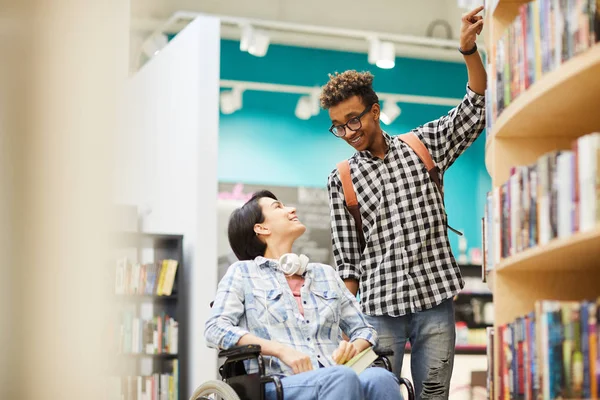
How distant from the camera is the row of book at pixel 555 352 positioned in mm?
1226

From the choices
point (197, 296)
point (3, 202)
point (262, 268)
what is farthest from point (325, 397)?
point (197, 296)

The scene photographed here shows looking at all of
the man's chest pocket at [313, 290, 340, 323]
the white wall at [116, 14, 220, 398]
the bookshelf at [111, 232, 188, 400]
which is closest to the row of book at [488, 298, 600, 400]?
the man's chest pocket at [313, 290, 340, 323]

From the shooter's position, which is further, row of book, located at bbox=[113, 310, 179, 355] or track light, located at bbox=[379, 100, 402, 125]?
track light, located at bbox=[379, 100, 402, 125]

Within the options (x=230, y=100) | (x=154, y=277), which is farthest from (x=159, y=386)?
(x=230, y=100)

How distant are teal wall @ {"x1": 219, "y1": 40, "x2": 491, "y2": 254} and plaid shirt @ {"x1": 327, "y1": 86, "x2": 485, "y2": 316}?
210 inches

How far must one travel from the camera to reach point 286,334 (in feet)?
7.80

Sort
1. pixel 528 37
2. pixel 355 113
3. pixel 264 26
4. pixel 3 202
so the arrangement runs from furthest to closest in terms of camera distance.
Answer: pixel 264 26 < pixel 355 113 < pixel 528 37 < pixel 3 202

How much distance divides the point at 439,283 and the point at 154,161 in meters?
4.10

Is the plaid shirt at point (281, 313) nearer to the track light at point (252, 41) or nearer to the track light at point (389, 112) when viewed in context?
the track light at point (252, 41)

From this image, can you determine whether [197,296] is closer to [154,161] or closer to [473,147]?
[154,161]

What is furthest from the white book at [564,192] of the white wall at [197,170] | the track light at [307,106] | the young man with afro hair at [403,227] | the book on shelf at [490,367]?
the track light at [307,106]

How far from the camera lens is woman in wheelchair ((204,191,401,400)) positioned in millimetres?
2107

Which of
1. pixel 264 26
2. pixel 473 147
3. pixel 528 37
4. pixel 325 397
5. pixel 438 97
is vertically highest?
pixel 264 26

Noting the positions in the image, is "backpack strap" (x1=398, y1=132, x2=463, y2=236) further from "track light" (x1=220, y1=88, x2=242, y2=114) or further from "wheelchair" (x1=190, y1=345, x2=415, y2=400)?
"track light" (x1=220, y1=88, x2=242, y2=114)
